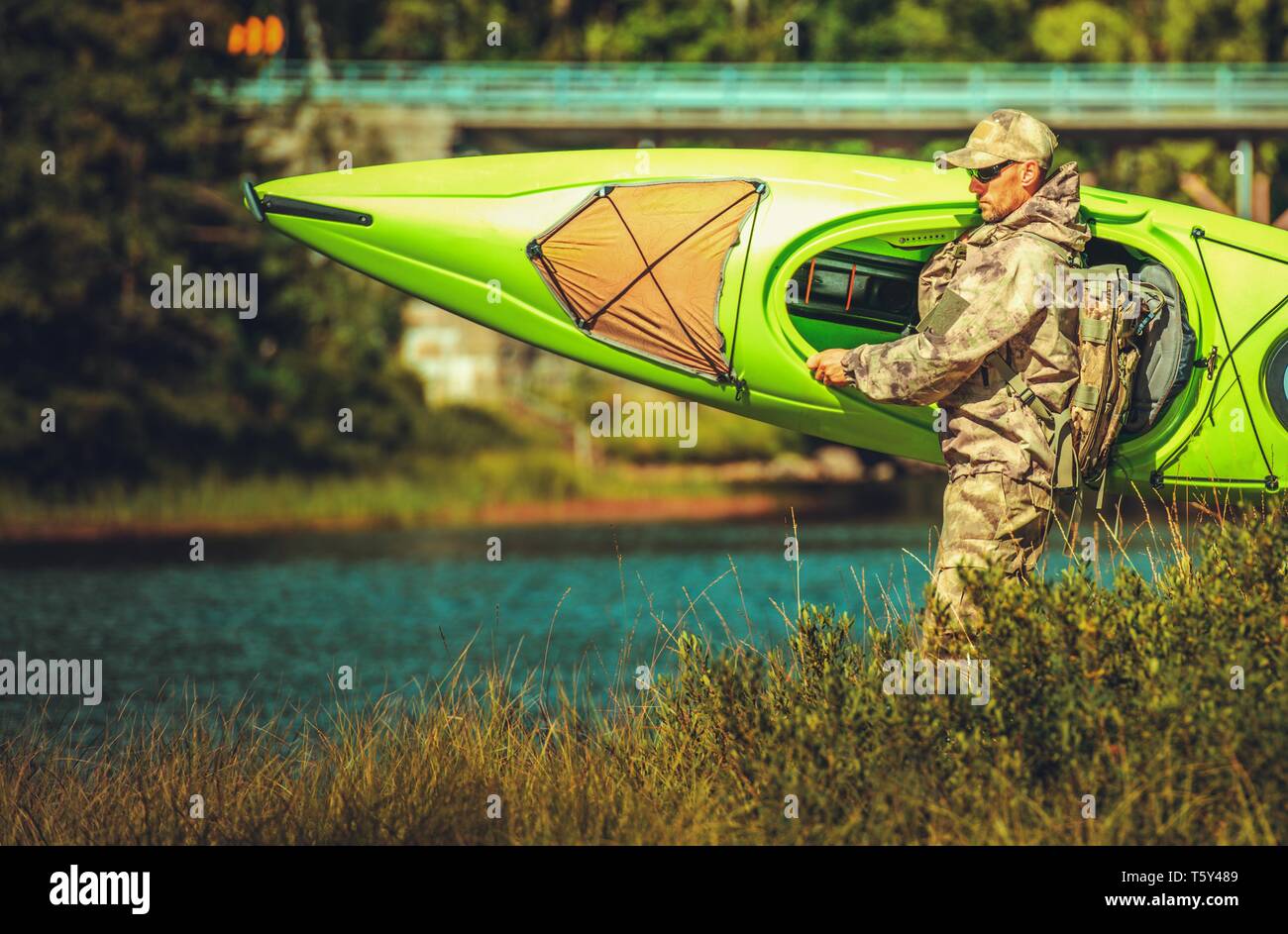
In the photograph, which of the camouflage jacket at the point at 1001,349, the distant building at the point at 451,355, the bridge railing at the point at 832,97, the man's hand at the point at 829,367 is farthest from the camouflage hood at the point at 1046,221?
the bridge railing at the point at 832,97

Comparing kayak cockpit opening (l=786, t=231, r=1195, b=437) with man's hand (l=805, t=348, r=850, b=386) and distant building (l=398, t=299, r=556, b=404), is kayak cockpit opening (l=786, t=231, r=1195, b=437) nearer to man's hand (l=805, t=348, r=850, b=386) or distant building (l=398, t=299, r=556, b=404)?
man's hand (l=805, t=348, r=850, b=386)

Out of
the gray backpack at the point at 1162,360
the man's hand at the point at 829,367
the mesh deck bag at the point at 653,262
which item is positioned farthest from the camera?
the mesh deck bag at the point at 653,262

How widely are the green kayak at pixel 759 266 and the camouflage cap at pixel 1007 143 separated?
1512mm

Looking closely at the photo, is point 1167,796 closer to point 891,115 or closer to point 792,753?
point 792,753

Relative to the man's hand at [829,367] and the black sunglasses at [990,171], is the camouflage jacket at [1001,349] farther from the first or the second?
the black sunglasses at [990,171]

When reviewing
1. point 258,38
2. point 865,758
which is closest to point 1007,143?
point 865,758

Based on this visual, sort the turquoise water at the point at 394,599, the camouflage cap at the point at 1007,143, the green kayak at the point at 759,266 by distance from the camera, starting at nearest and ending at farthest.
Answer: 1. the camouflage cap at the point at 1007,143
2. the green kayak at the point at 759,266
3. the turquoise water at the point at 394,599

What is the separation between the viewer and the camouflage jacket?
6293 millimetres

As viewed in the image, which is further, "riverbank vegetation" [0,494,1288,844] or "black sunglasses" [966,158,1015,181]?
"black sunglasses" [966,158,1015,181]

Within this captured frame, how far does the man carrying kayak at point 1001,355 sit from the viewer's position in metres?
6.30

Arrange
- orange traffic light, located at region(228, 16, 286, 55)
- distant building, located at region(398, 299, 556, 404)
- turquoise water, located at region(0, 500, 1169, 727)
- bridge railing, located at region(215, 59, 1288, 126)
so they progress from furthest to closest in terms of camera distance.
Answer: orange traffic light, located at region(228, 16, 286, 55)
bridge railing, located at region(215, 59, 1288, 126)
distant building, located at region(398, 299, 556, 404)
turquoise water, located at region(0, 500, 1169, 727)

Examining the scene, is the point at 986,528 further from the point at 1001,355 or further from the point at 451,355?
the point at 451,355

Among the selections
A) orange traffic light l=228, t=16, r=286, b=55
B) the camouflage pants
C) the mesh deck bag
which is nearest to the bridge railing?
orange traffic light l=228, t=16, r=286, b=55

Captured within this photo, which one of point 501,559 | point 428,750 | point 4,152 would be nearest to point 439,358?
point 4,152
